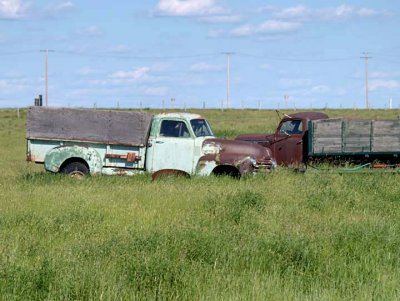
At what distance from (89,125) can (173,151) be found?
2.12 meters

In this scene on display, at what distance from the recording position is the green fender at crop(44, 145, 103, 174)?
1703cm

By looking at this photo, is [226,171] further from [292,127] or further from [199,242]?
[199,242]

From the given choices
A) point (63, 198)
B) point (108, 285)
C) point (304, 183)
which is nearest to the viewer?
point (108, 285)

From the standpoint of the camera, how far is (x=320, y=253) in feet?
28.8

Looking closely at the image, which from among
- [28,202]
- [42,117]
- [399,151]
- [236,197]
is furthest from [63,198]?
[399,151]

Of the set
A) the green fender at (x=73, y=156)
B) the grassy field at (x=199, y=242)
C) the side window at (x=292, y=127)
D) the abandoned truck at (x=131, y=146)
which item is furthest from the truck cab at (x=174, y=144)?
the side window at (x=292, y=127)

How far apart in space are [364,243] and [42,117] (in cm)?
1018

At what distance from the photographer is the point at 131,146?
17031 millimetres

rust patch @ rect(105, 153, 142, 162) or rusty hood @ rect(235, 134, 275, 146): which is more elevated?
rusty hood @ rect(235, 134, 275, 146)

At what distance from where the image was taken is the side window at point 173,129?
17.1 m

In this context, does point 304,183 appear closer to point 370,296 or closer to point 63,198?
point 63,198

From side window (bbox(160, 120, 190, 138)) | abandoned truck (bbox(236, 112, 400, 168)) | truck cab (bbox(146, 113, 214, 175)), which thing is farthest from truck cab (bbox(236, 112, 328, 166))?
side window (bbox(160, 120, 190, 138))

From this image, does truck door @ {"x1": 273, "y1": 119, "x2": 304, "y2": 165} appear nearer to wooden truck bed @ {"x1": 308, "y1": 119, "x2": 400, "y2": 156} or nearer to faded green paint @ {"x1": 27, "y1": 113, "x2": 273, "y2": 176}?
wooden truck bed @ {"x1": 308, "y1": 119, "x2": 400, "y2": 156}

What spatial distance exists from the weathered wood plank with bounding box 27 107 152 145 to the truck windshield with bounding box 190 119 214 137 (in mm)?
1063
